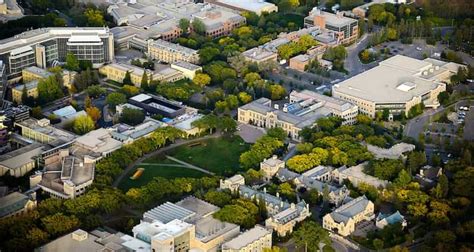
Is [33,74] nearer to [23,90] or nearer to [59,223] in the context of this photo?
[23,90]

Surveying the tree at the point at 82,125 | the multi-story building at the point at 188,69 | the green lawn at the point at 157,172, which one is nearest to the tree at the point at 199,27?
the multi-story building at the point at 188,69

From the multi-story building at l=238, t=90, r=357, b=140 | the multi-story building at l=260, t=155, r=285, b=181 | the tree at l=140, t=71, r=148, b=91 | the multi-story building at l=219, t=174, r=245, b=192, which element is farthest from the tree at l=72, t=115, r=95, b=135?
the multi-story building at l=260, t=155, r=285, b=181

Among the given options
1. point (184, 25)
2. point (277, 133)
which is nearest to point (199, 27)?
point (184, 25)

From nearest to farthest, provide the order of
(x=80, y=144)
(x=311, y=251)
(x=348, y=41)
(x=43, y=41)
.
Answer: (x=311, y=251) < (x=80, y=144) < (x=43, y=41) < (x=348, y=41)

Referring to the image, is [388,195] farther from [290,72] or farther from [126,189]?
[290,72]

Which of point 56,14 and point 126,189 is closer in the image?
point 126,189

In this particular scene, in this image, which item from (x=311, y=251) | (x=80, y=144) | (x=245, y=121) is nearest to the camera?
(x=311, y=251)

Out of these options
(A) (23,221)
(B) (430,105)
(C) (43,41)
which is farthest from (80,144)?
(B) (430,105)
